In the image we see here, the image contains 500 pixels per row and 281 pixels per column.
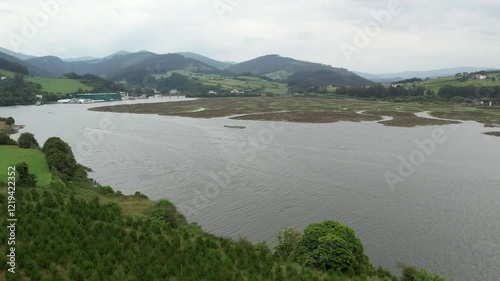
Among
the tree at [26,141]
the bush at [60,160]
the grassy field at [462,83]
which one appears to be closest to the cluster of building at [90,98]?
the tree at [26,141]

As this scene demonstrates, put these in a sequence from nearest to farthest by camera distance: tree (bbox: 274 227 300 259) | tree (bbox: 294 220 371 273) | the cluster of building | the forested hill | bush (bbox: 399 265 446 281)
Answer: the forested hill → bush (bbox: 399 265 446 281) → tree (bbox: 294 220 371 273) → tree (bbox: 274 227 300 259) → the cluster of building

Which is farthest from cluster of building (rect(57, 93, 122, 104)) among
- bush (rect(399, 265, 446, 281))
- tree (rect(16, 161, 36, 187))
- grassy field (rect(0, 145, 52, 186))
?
bush (rect(399, 265, 446, 281))

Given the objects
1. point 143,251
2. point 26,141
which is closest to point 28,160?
point 26,141

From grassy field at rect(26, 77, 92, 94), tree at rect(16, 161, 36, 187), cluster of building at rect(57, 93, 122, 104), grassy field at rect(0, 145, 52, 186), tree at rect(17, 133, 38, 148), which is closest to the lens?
tree at rect(16, 161, 36, 187)

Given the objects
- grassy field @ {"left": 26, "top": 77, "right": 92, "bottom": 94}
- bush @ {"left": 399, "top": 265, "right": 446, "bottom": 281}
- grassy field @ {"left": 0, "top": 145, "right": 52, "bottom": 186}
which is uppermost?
grassy field @ {"left": 26, "top": 77, "right": 92, "bottom": 94}

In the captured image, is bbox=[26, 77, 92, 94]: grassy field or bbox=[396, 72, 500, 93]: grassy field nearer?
bbox=[396, 72, 500, 93]: grassy field

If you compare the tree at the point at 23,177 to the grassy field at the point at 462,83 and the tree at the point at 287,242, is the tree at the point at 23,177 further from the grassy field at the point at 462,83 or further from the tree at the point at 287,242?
the grassy field at the point at 462,83

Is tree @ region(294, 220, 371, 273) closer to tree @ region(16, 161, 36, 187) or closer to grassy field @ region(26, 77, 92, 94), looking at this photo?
tree @ region(16, 161, 36, 187)
